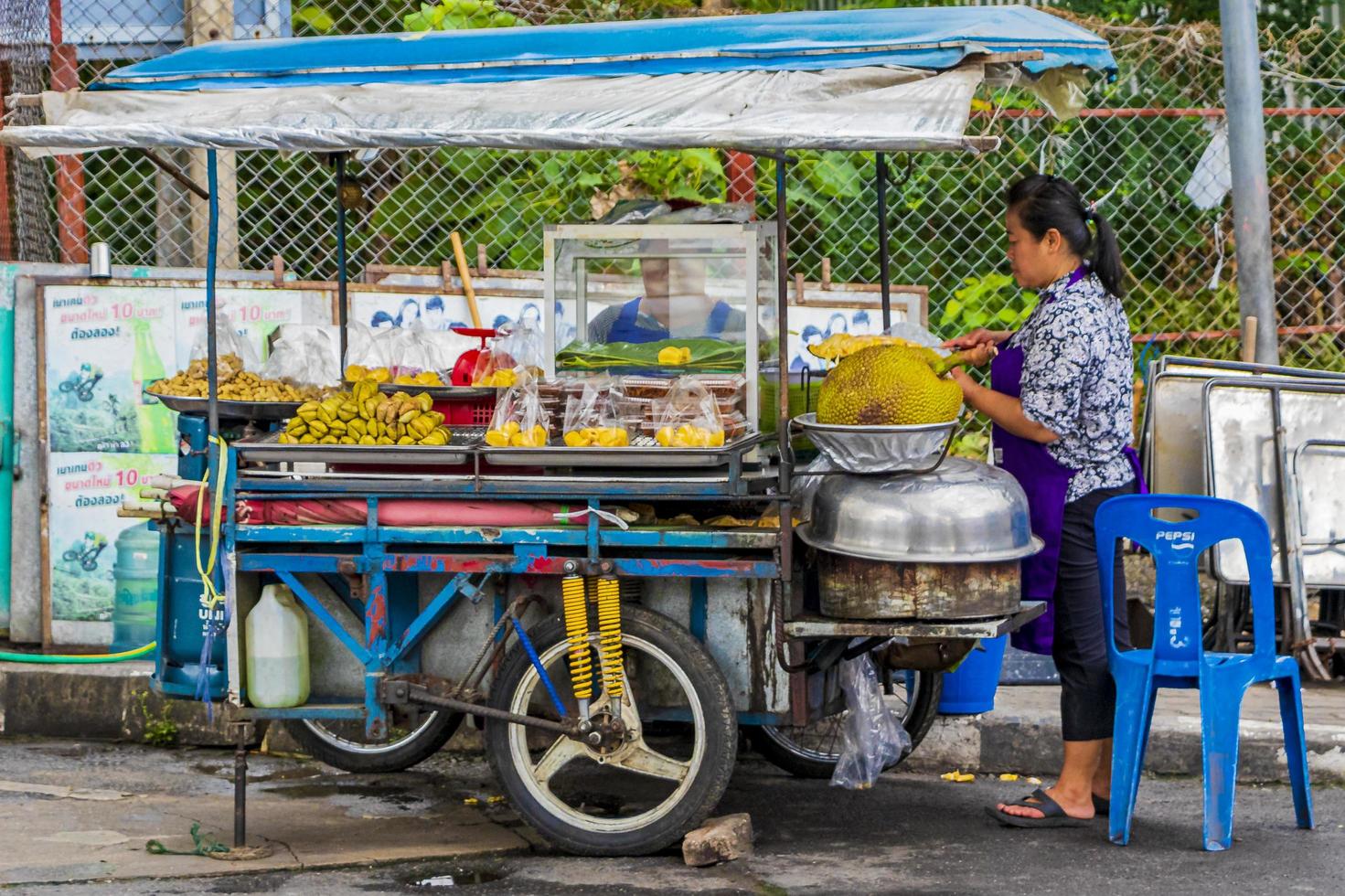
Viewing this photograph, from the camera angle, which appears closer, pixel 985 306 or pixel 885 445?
pixel 885 445

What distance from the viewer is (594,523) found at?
14.0 ft

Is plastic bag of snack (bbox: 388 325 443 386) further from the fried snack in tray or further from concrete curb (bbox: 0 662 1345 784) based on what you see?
concrete curb (bbox: 0 662 1345 784)

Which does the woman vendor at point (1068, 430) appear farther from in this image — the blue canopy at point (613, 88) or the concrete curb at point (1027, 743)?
the concrete curb at point (1027, 743)

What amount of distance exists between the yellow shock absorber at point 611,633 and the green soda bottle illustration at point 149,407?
281 centimetres

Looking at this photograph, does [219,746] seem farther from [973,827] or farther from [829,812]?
[973,827]

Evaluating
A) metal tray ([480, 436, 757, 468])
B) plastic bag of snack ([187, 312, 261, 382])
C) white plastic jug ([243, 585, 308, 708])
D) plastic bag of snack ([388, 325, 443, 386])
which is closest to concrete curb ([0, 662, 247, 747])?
plastic bag of snack ([187, 312, 261, 382])

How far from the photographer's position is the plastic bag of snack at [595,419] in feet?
14.1

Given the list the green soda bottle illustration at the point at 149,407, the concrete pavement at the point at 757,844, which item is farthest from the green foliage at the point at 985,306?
the green soda bottle illustration at the point at 149,407

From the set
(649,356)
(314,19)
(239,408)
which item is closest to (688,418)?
(649,356)

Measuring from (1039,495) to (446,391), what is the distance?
177cm

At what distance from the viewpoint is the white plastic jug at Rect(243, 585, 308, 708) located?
174 inches

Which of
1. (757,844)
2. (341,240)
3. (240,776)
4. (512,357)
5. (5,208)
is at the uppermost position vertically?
(5,208)

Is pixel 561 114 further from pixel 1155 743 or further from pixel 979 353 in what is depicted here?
pixel 1155 743

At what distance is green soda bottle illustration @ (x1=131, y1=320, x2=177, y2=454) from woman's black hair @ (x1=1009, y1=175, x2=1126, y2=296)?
358 cm
